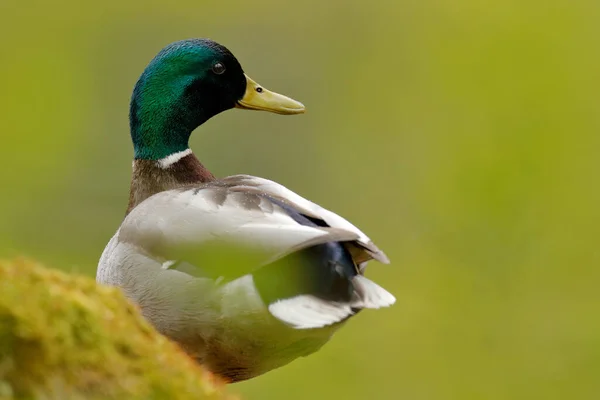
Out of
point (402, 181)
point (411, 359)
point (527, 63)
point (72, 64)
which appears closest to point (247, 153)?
point (402, 181)

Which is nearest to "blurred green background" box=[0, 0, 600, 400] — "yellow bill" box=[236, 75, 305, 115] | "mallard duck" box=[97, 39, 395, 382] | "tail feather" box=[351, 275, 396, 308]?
"yellow bill" box=[236, 75, 305, 115]

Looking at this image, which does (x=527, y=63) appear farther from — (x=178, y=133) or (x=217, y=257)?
(x=217, y=257)

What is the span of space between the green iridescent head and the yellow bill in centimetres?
8

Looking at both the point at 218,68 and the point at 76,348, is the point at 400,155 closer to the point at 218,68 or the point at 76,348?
the point at 218,68

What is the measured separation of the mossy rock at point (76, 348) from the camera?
2441mm

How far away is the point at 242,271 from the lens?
4016 mm

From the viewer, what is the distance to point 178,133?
17.5 ft

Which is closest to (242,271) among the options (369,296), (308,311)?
(308,311)

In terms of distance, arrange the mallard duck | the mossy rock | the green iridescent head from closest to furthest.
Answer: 1. the mossy rock
2. the mallard duck
3. the green iridescent head

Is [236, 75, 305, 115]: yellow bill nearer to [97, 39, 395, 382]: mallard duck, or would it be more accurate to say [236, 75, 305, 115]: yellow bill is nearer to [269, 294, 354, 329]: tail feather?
[97, 39, 395, 382]: mallard duck

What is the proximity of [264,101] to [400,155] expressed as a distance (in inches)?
418

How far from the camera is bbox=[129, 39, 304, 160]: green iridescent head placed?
17.3ft

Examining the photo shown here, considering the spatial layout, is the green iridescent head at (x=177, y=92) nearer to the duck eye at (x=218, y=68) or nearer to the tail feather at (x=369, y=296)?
the duck eye at (x=218, y=68)

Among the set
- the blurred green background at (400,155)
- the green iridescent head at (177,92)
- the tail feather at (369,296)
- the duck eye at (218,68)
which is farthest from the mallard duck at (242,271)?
the blurred green background at (400,155)
